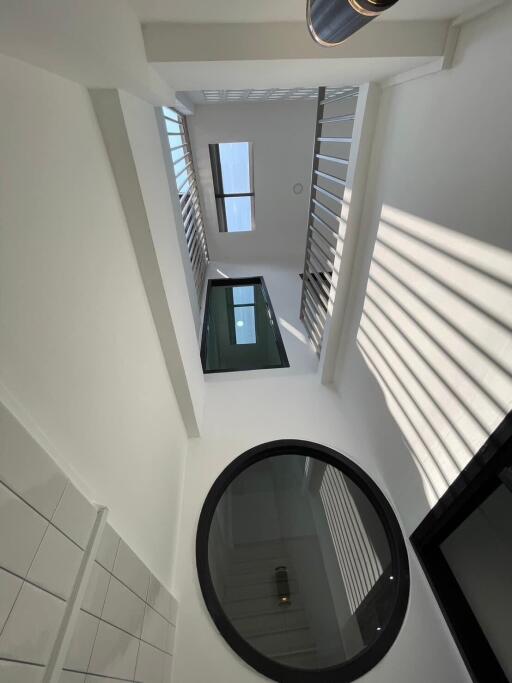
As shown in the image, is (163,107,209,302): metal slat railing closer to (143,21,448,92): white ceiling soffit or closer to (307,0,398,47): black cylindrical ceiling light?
(143,21,448,92): white ceiling soffit

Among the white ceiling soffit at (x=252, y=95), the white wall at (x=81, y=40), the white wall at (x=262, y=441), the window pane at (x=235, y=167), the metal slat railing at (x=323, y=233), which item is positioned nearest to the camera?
the white wall at (x=81, y=40)

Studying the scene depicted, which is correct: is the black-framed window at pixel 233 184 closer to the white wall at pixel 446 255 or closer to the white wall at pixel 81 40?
the white wall at pixel 446 255

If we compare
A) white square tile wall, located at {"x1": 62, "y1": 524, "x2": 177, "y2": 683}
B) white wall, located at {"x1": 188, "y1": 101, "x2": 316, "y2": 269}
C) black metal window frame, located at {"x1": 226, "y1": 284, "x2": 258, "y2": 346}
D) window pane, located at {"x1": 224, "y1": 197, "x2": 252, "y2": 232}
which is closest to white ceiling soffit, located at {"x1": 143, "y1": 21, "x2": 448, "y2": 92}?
white square tile wall, located at {"x1": 62, "y1": 524, "x2": 177, "y2": 683}

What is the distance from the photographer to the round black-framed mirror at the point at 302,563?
158 cm

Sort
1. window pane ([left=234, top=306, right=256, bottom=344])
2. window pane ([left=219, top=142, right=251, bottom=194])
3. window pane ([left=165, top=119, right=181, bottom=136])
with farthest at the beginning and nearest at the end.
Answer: window pane ([left=219, top=142, right=251, bottom=194])
window pane ([left=234, top=306, right=256, bottom=344])
window pane ([left=165, top=119, right=181, bottom=136])

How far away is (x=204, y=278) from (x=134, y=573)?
387cm

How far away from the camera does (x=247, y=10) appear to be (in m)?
0.98

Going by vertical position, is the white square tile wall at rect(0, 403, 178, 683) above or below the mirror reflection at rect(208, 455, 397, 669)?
above

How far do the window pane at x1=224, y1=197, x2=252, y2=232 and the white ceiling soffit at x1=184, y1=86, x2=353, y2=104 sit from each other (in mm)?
1272

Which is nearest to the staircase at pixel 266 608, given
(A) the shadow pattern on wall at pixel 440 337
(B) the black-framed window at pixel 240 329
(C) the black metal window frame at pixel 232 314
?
(A) the shadow pattern on wall at pixel 440 337

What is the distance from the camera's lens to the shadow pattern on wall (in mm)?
997

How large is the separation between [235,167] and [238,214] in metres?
0.68

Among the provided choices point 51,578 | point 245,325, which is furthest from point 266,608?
point 245,325

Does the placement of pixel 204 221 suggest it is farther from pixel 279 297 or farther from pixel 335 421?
pixel 335 421
